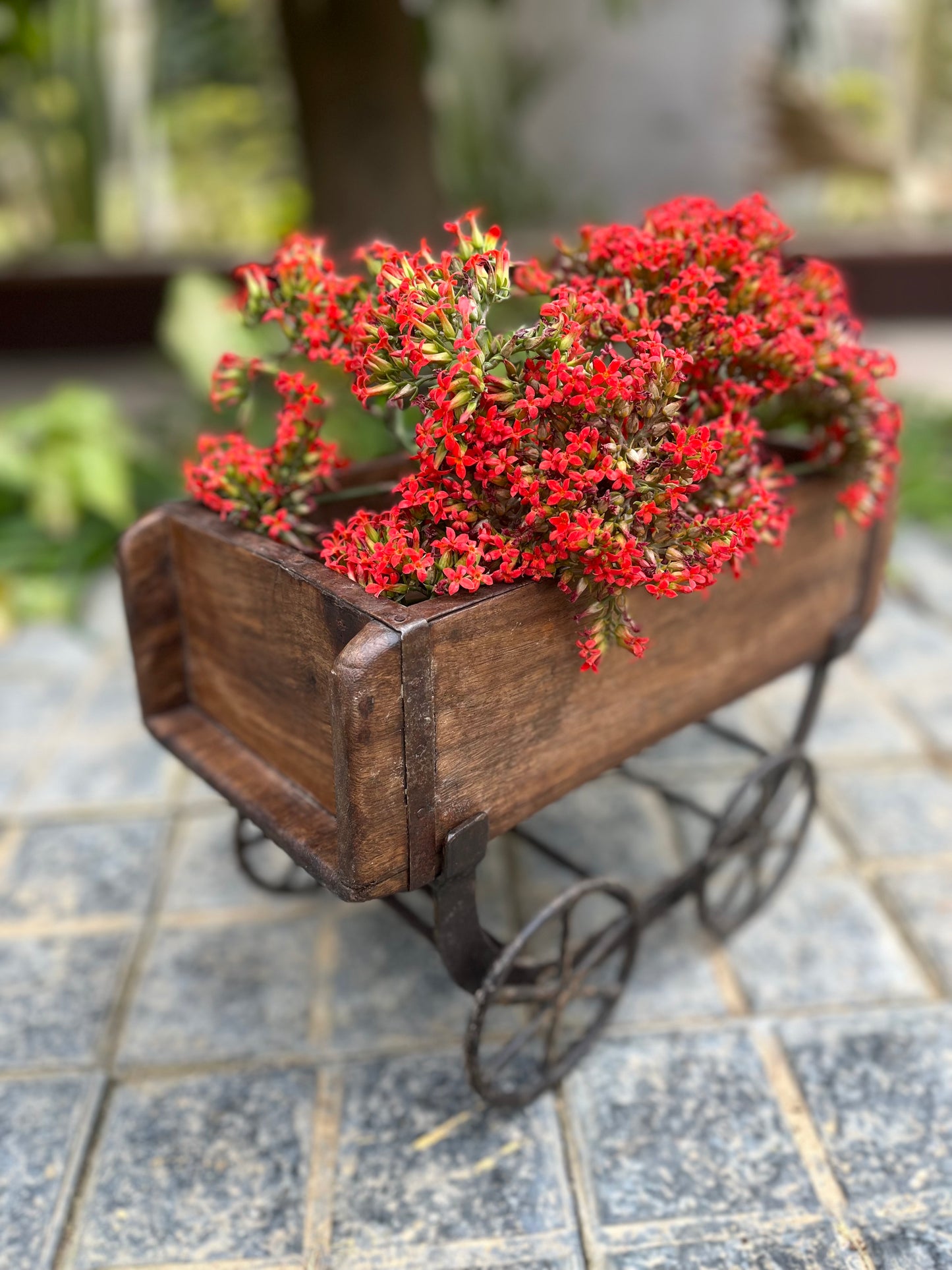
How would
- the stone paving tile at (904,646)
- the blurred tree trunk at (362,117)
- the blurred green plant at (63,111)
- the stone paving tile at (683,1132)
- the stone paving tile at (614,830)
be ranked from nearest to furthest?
1. the stone paving tile at (683,1132)
2. the stone paving tile at (614,830)
3. the stone paving tile at (904,646)
4. the blurred tree trunk at (362,117)
5. the blurred green plant at (63,111)

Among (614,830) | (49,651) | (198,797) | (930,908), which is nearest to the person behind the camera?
(930,908)

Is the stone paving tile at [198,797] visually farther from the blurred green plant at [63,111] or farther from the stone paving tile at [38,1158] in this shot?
the blurred green plant at [63,111]

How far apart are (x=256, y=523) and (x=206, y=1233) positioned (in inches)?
44.4

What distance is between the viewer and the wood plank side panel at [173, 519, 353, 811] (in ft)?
4.45

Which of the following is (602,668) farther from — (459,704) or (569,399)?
(569,399)

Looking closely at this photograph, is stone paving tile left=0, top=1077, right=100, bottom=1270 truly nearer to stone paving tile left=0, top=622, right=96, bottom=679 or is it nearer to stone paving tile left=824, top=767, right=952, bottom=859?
stone paving tile left=0, top=622, right=96, bottom=679

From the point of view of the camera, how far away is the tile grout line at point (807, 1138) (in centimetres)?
153

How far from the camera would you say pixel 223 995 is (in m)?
1.98

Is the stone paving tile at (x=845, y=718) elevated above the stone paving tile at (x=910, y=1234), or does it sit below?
below

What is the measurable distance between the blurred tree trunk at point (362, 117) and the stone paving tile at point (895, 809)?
Result: 9.70 feet

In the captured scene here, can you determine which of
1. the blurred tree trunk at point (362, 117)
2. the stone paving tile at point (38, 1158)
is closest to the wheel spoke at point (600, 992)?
the stone paving tile at point (38, 1158)

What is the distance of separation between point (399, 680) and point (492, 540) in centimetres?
23

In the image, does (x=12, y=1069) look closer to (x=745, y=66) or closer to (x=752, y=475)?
(x=752, y=475)

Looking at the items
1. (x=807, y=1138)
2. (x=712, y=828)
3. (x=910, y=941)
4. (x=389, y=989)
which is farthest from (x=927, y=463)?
(x=389, y=989)
